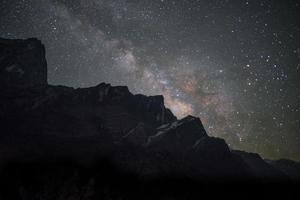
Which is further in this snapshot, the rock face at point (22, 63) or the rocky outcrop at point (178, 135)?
the rocky outcrop at point (178, 135)

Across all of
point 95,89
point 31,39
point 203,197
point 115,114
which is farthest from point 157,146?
point 31,39

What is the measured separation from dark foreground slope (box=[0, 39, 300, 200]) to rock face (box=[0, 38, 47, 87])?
418 mm

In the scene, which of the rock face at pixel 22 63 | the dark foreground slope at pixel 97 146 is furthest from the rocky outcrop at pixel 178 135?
the rock face at pixel 22 63

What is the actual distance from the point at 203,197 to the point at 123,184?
2553 cm

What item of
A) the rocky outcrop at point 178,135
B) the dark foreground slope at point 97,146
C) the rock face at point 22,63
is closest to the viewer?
the dark foreground slope at point 97,146

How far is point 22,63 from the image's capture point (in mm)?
118188

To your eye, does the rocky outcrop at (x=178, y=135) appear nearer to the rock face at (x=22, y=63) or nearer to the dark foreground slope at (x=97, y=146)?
the dark foreground slope at (x=97, y=146)

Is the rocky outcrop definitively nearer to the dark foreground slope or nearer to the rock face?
the dark foreground slope

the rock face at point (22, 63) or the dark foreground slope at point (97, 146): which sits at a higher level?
the rock face at point (22, 63)

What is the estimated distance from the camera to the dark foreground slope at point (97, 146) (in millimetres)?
72000

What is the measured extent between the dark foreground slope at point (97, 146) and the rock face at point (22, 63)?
16.5 inches

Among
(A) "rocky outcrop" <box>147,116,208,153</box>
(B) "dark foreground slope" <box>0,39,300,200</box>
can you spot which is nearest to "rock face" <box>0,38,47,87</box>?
(B) "dark foreground slope" <box>0,39,300,200</box>

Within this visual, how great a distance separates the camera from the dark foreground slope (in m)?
72.0

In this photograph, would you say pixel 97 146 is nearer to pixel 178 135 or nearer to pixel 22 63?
pixel 178 135
